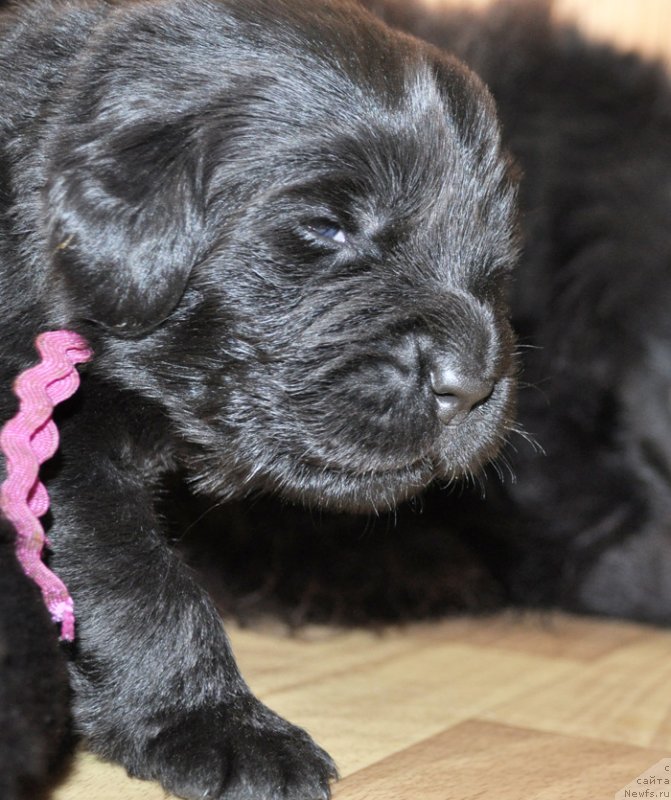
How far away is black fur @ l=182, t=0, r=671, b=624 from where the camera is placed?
10.6ft

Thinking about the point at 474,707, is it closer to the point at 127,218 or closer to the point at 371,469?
the point at 371,469

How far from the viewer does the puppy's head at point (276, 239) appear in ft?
5.20

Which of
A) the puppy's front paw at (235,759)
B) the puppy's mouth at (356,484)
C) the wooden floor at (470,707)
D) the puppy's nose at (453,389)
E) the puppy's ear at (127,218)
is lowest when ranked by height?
the wooden floor at (470,707)

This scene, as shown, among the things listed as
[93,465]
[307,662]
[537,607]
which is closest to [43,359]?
[93,465]

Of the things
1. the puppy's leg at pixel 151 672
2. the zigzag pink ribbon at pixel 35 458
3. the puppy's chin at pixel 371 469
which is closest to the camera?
the zigzag pink ribbon at pixel 35 458

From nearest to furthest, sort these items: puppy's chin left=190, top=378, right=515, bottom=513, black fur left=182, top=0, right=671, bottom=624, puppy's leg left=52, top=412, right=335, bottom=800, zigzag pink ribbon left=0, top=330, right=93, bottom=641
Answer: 1. zigzag pink ribbon left=0, top=330, right=93, bottom=641
2. puppy's leg left=52, top=412, right=335, bottom=800
3. puppy's chin left=190, top=378, right=515, bottom=513
4. black fur left=182, top=0, right=671, bottom=624

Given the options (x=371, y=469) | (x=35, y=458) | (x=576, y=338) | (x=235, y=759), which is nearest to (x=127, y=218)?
(x=35, y=458)

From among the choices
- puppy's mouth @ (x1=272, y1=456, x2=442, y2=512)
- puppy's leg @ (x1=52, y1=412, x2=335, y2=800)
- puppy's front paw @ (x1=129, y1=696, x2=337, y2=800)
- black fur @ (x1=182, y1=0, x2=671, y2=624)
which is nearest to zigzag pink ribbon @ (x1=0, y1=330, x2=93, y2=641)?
puppy's leg @ (x1=52, y1=412, x2=335, y2=800)

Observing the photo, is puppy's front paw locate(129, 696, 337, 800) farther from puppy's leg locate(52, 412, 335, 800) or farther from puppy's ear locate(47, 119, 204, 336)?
puppy's ear locate(47, 119, 204, 336)

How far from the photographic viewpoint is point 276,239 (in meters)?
1.60

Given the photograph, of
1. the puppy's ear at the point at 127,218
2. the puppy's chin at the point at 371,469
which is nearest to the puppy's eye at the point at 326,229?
the puppy's ear at the point at 127,218

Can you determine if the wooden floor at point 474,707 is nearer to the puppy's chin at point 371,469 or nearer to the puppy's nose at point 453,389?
the puppy's chin at point 371,469

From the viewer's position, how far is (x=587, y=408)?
333 centimetres

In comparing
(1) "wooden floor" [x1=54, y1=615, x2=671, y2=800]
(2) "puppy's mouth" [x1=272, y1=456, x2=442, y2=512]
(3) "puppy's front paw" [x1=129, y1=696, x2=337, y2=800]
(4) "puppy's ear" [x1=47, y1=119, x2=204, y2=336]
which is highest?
(4) "puppy's ear" [x1=47, y1=119, x2=204, y2=336]
